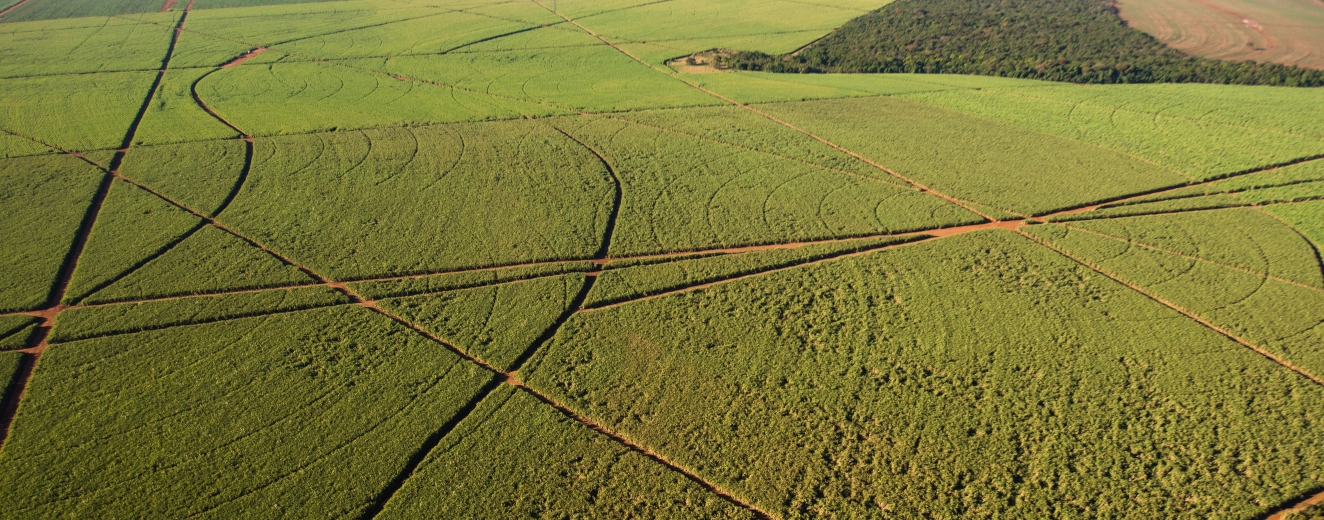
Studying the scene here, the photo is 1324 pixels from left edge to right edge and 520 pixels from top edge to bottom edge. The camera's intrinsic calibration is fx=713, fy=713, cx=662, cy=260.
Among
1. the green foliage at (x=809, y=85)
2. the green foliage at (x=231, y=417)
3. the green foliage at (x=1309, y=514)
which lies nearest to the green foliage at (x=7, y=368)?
the green foliage at (x=231, y=417)

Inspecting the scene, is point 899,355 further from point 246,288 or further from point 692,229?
point 246,288

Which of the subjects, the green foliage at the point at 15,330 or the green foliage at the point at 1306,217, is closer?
the green foliage at the point at 15,330

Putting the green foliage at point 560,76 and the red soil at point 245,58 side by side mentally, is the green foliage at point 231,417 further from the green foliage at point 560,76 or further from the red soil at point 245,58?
the red soil at point 245,58

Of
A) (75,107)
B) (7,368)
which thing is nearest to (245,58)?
Answer: (75,107)

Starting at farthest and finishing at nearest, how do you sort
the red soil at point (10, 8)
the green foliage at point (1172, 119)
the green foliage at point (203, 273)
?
the red soil at point (10, 8)
the green foliage at point (1172, 119)
the green foliage at point (203, 273)

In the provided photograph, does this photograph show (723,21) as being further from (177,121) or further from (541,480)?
(541,480)

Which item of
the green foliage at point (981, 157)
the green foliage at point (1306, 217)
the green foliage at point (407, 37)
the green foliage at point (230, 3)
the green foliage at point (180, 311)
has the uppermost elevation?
the green foliage at point (230, 3)

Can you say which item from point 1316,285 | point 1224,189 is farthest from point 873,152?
point 1316,285
